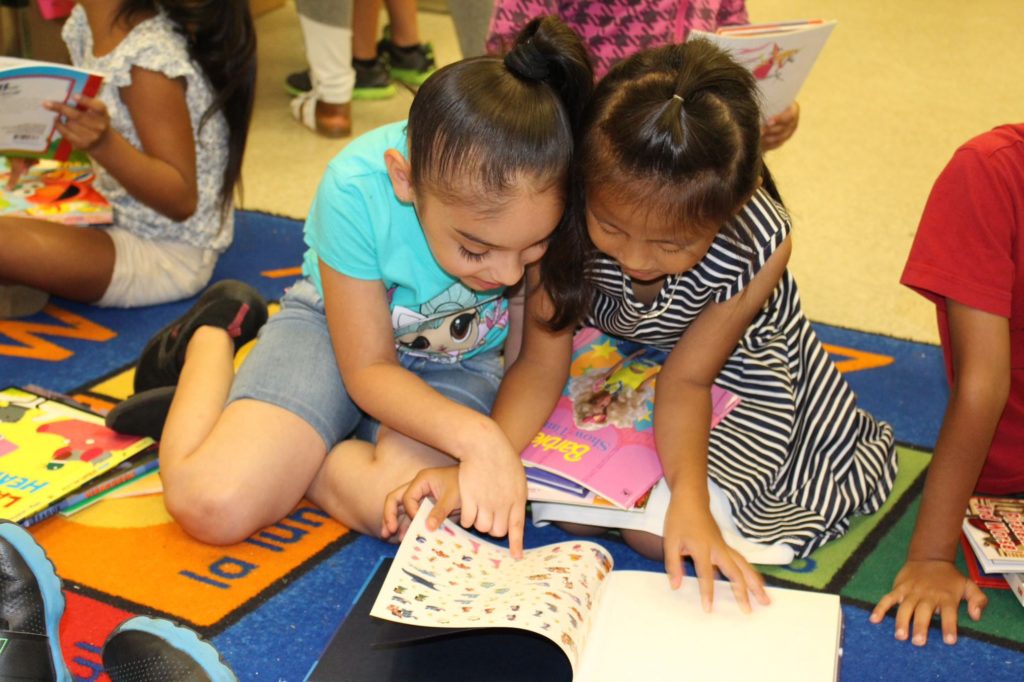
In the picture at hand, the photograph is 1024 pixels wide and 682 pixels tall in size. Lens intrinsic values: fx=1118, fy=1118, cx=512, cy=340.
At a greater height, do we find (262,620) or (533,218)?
(533,218)

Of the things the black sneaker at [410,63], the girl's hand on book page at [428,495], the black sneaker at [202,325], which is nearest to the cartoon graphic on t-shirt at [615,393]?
the girl's hand on book page at [428,495]

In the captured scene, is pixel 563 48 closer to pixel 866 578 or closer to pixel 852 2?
pixel 866 578

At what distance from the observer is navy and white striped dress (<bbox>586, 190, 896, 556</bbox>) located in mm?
1188

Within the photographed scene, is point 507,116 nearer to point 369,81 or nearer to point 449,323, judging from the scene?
point 449,323

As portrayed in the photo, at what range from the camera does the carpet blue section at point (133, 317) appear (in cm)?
146

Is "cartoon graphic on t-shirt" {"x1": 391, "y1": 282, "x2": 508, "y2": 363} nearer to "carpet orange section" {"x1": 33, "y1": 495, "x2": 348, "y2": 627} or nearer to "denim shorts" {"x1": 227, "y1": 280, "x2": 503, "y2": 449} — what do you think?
"denim shorts" {"x1": 227, "y1": 280, "x2": 503, "y2": 449}

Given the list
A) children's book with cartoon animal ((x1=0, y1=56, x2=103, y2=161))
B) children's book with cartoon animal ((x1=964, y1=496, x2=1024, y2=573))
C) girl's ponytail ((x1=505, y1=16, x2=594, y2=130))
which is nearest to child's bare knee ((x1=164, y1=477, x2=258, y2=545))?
girl's ponytail ((x1=505, y1=16, x2=594, y2=130))

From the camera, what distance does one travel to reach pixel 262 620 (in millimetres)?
1053

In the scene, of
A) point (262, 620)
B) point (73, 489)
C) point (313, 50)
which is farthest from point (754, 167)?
point (313, 50)

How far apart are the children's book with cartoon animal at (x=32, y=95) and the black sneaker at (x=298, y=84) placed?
3.78 ft

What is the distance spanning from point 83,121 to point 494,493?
831mm

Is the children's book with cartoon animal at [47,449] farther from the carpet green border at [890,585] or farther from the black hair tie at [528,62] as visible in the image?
the carpet green border at [890,585]

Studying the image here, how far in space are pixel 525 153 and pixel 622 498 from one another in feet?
1.25

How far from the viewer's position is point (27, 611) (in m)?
0.91
